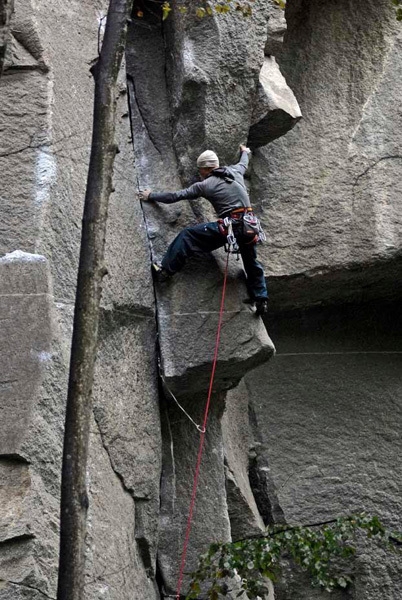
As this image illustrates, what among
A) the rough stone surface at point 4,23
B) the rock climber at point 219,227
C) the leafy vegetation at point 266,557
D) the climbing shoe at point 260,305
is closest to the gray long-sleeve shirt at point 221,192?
the rock climber at point 219,227

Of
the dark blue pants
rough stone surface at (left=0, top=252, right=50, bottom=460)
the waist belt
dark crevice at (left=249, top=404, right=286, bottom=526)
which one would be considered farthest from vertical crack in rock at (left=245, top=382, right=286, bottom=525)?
rough stone surface at (left=0, top=252, right=50, bottom=460)

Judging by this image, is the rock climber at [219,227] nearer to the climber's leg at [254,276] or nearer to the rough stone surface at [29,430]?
the climber's leg at [254,276]

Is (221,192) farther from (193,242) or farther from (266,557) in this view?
(266,557)

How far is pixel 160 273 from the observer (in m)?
8.66

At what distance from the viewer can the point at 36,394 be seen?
278 inches

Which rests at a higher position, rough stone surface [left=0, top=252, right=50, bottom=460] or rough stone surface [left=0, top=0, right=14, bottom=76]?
rough stone surface [left=0, top=0, right=14, bottom=76]

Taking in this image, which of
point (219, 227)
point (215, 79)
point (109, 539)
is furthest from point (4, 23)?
point (215, 79)

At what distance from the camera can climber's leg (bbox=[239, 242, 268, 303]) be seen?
845 cm

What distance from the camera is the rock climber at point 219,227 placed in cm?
836

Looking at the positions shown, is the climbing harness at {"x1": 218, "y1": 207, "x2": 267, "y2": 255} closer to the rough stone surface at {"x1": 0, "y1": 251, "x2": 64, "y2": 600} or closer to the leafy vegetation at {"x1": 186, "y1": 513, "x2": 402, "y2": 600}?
the rough stone surface at {"x1": 0, "y1": 251, "x2": 64, "y2": 600}

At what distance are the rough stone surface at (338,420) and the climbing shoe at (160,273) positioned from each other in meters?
1.80

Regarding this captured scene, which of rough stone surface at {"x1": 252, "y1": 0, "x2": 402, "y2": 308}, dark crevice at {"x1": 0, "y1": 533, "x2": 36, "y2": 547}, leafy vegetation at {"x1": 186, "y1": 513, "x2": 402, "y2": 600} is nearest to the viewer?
dark crevice at {"x1": 0, "y1": 533, "x2": 36, "y2": 547}

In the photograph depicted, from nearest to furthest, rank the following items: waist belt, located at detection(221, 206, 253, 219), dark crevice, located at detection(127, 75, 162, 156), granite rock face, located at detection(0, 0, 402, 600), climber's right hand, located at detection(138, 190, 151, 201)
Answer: granite rock face, located at detection(0, 0, 402, 600) < waist belt, located at detection(221, 206, 253, 219) < climber's right hand, located at detection(138, 190, 151, 201) < dark crevice, located at detection(127, 75, 162, 156)

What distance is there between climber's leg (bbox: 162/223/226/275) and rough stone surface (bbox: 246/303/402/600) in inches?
75.9
